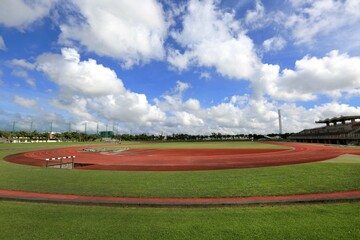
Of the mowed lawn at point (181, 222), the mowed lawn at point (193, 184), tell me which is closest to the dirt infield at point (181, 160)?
the mowed lawn at point (193, 184)

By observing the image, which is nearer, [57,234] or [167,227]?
[57,234]

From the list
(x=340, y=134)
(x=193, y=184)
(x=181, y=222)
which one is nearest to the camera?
(x=181, y=222)

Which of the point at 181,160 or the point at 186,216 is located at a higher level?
the point at 181,160

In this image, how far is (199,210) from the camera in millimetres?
8781

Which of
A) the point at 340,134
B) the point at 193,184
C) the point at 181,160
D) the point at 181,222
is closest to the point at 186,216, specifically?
the point at 181,222

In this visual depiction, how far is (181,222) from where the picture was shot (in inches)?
294

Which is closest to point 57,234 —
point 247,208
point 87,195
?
point 87,195

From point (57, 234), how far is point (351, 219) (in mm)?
7878

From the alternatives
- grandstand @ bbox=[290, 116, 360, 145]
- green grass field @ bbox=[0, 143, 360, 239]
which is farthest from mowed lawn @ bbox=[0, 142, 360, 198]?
grandstand @ bbox=[290, 116, 360, 145]

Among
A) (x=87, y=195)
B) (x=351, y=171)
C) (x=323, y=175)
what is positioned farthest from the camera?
(x=351, y=171)

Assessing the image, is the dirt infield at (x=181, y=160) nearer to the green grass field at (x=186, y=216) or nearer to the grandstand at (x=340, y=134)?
the green grass field at (x=186, y=216)

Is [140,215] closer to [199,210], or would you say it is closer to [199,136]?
[199,210]

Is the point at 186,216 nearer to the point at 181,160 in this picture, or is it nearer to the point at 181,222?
the point at 181,222

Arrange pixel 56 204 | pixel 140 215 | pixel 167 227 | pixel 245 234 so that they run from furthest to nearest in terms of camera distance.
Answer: pixel 56 204 < pixel 140 215 < pixel 167 227 < pixel 245 234
